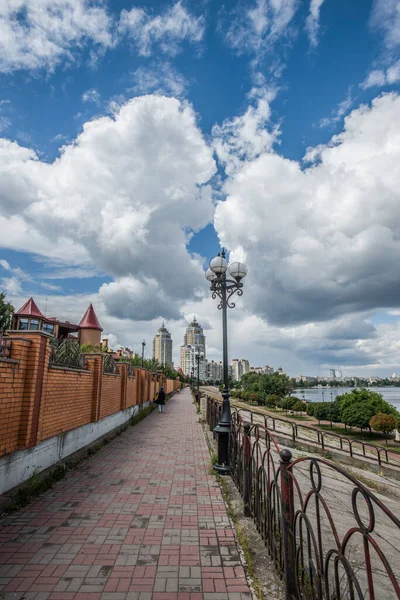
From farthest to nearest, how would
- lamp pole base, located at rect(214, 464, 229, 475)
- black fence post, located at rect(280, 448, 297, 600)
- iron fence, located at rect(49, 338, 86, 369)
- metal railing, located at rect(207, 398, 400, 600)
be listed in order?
lamp pole base, located at rect(214, 464, 229, 475) → iron fence, located at rect(49, 338, 86, 369) → black fence post, located at rect(280, 448, 297, 600) → metal railing, located at rect(207, 398, 400, 600)

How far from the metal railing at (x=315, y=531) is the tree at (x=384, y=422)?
21484 millimetres

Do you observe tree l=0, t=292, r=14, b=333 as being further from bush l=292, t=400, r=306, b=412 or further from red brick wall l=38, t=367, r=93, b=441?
bush l=292, t=400, r=306, b=412

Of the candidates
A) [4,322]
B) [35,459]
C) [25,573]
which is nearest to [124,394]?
[35,459]

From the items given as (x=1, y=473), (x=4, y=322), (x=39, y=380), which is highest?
(x=4, y=322)

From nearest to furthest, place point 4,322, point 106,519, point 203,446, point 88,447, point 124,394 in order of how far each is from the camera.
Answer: point 106,519 < point 88,447 < point 203,446 < point 124,394 < point 4,322

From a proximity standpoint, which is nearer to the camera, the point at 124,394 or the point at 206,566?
the point at 206,566

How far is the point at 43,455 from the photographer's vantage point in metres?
5.33

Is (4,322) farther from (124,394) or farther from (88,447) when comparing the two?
(88,447)

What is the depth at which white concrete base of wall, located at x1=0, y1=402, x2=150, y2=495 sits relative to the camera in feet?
14.3

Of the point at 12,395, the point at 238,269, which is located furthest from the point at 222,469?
the point at 238,269

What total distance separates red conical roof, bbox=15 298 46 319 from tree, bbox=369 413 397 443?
30.2 meters

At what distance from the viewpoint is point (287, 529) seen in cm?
252

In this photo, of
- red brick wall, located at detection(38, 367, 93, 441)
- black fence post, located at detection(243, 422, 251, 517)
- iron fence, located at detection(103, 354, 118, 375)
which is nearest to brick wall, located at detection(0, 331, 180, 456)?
red brick wall, located at detection(38, 367, 93, 441)

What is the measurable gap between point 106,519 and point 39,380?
211 cm
